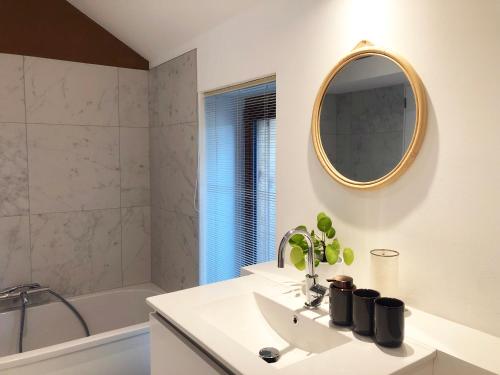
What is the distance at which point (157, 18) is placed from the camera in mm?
2363

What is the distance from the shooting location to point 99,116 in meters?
2.87

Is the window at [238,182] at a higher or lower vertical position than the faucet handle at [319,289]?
higher

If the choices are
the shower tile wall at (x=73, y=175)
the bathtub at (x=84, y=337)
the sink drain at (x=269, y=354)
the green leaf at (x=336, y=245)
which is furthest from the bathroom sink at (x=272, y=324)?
the shower tile wall at (x=73, y=175)

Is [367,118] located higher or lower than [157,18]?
lower

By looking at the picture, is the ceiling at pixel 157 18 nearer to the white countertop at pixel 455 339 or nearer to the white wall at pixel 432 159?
the white wall at pixel 432 159

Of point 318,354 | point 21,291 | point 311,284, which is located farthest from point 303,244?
point 21,291

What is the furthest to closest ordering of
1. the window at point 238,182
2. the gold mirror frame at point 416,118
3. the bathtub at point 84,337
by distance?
1. the window at point 238,182
2. the bathtub at point 84,337
3. the gold mirror frame at point 416,118

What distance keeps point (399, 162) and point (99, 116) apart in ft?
7.53

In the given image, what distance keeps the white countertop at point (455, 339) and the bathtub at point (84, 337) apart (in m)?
1.45

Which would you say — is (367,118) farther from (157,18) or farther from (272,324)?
(157,18)

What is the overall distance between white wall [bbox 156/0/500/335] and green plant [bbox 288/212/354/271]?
76mm

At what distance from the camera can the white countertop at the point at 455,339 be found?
95cm

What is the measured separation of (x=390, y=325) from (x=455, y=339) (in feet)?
0.64

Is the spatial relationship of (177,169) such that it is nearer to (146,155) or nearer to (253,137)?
(146,155)
